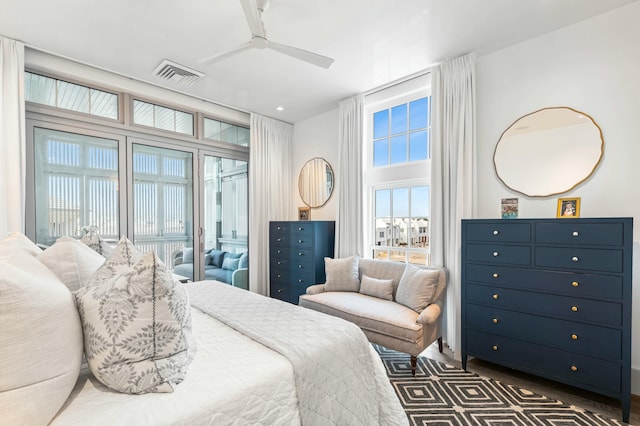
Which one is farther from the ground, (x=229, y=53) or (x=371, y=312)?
(x=229, y=53)

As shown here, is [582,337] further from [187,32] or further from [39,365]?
[187,32]

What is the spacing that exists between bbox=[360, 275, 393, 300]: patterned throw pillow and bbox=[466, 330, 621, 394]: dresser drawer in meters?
0.80

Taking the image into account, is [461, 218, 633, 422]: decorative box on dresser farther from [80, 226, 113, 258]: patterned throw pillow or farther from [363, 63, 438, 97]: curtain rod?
[80, 226, 113, 258]: patterned throw pillow

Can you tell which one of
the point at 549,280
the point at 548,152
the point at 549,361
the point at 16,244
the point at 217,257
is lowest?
the point at 549,361

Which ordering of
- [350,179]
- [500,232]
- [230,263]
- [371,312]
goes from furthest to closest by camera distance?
[230,263]
[350,179]
[371,312]
[500,232]

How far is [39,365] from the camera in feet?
2.72

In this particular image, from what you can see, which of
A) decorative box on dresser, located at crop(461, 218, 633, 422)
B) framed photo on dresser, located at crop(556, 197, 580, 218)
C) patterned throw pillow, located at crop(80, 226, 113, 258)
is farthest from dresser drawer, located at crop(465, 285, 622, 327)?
patterned throw pillow, located at crop(80, 226, 113, 258)

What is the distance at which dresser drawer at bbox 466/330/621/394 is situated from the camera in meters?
1.95

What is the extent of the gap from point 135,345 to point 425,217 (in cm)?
306

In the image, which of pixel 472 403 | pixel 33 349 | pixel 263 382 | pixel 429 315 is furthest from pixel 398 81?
pixel 33 349

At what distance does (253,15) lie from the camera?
1911 millimetres

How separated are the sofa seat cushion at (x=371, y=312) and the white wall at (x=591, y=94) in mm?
1292

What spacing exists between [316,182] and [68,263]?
3470 millimetres

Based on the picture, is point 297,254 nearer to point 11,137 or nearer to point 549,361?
point 549,361
